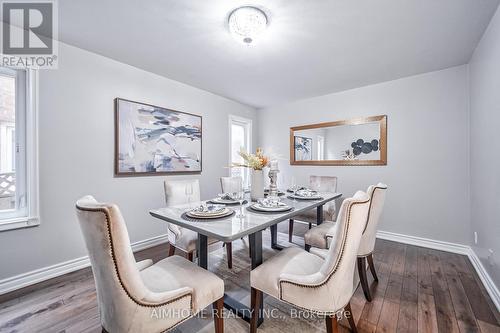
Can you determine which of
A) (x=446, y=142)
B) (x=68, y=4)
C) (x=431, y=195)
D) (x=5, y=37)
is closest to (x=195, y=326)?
(x=68, y=4)

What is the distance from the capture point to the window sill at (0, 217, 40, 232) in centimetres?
186

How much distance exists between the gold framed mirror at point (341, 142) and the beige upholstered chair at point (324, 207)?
0.60 m

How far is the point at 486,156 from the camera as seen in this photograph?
1994mm

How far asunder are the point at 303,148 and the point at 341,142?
0.72m

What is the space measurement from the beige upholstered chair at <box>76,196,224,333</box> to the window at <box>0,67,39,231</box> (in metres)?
1.67

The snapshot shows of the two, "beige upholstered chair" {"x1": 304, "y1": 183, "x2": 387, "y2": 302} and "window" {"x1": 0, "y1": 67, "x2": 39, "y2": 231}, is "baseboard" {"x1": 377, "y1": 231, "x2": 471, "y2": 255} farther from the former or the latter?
"window" {"x1": 0, "y1": 67, "x2": 39, "y2": 231}

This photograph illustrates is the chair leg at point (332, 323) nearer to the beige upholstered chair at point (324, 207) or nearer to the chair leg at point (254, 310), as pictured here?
the chair leg at point (254, 310)

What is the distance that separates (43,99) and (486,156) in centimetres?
425

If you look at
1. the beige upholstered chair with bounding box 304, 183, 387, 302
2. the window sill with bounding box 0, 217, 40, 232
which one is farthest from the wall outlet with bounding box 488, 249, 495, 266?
the window sill with bounding box 0, 217, 40, 232

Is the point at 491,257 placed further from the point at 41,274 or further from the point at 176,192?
the point at 41,274

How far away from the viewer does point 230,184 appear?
2889 millimetres

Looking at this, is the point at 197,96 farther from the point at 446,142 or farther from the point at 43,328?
the point at 446,142

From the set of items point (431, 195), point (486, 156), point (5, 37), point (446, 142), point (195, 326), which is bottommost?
point (195, 326)

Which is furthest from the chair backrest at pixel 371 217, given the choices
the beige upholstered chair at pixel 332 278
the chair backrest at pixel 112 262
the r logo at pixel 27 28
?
the r logo at pixel 27 28
